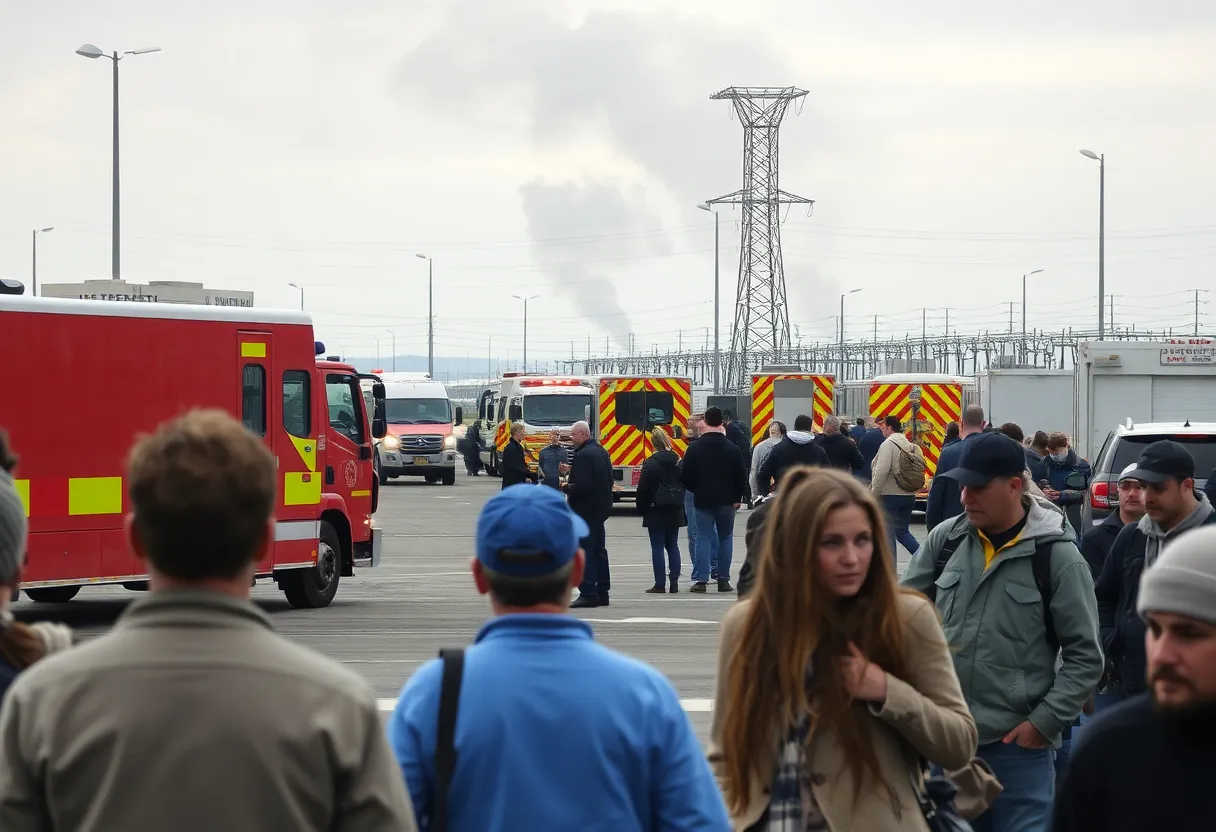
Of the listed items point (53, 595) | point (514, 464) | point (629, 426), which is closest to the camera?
point (53, 595)

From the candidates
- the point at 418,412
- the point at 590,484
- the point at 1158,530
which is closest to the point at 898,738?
the point at 1158,530

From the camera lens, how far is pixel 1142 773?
281 centimetres

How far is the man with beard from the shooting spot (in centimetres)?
277

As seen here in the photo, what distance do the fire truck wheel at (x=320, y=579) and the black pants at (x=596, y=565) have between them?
2.49m

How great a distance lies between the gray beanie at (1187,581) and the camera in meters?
2.79

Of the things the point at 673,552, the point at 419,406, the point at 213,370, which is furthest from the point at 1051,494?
the point at 419,406

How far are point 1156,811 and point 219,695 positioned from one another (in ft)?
4.88

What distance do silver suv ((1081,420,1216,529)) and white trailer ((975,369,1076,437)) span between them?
18.4 metres

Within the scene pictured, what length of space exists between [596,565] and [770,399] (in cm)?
1927

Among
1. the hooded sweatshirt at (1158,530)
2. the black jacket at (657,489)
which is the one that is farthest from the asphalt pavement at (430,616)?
the hooded sweatshirt at (1158,530)

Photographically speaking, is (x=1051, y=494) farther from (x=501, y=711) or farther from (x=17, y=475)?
(x=501, y=711)

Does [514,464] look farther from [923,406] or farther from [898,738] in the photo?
[898,738]

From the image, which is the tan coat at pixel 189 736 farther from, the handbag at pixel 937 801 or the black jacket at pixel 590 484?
the black jacket at pixel 590 484

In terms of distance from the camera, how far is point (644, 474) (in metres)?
18.3
